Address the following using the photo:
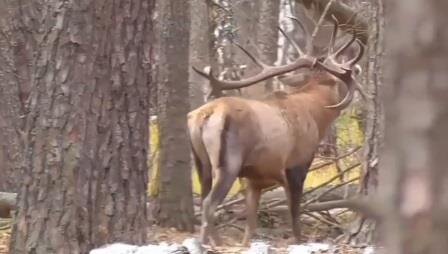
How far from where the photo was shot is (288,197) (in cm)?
1006

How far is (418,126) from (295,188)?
869 centimetres

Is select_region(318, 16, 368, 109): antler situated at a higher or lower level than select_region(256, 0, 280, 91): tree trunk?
lower

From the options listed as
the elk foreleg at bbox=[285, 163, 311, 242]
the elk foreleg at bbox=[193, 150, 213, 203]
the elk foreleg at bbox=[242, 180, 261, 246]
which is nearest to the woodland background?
the elk foreleg at bbox=[242, 180, 261, 246]

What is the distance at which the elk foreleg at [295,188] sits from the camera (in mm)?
9969

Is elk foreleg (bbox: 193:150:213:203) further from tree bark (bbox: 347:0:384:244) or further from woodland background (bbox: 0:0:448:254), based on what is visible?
tree bark (bbox: 347:0:384:244)

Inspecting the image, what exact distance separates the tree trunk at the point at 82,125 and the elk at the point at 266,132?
2.59 m

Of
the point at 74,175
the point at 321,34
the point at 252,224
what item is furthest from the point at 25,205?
the point at 321,34

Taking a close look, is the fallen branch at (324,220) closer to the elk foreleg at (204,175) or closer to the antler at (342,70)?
the antler at (342,70)

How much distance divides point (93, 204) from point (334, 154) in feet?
23.0

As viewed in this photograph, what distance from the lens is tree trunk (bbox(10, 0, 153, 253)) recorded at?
584 cm

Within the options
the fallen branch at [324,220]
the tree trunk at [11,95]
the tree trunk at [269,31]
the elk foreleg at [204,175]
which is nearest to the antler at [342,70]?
the fallen branch at [324,220]

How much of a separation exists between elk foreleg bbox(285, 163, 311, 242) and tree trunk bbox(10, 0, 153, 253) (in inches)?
163

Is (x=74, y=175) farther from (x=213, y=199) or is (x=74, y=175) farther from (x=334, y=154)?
(x=334, y=154)

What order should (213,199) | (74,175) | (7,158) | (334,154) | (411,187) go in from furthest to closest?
(334,154)
(7,158)
(213,199)
(74,175)
(411,187)
